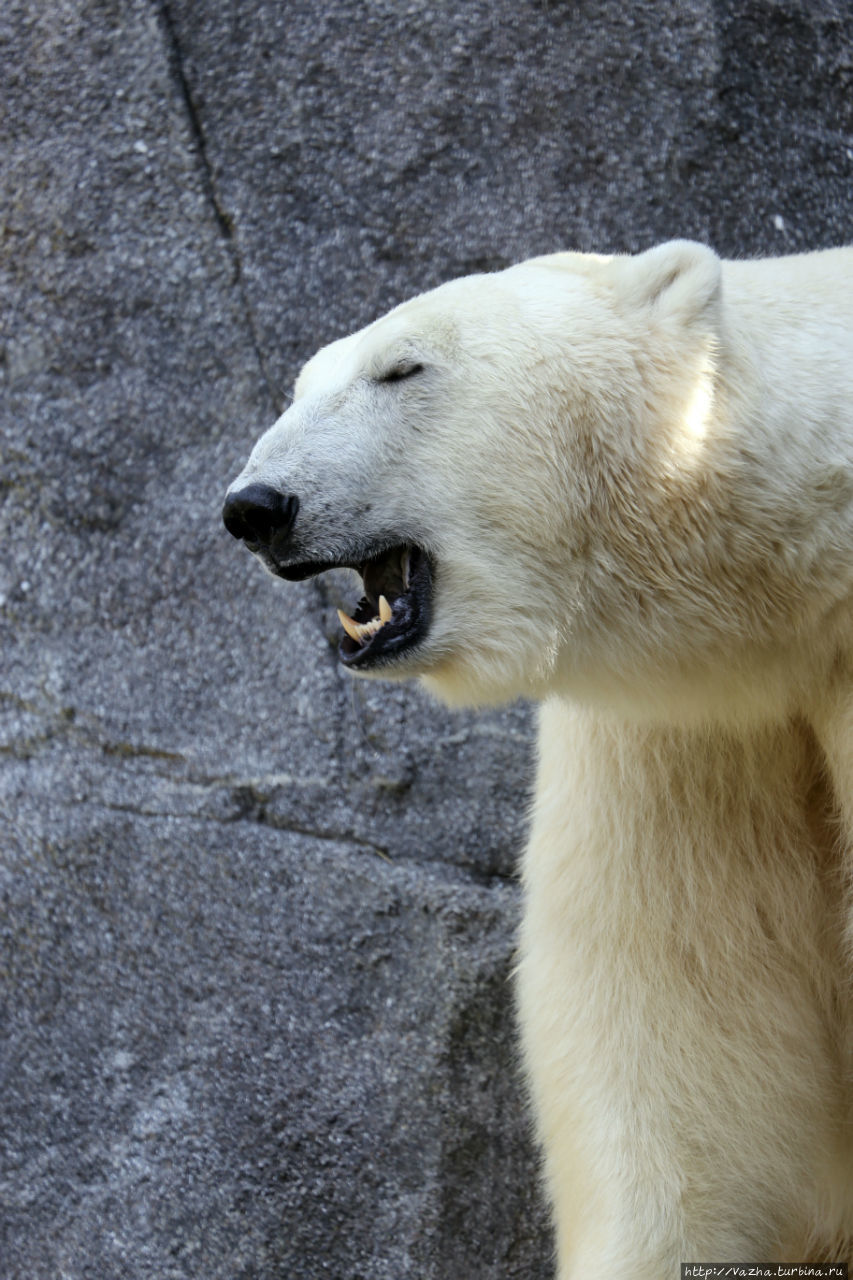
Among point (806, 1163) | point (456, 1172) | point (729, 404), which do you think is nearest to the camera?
point (729, 404)

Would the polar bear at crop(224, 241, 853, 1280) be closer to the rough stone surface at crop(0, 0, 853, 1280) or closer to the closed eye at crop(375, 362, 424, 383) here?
the closed eye at crop(375, 362, 424, 383)

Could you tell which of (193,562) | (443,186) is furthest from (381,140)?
(193,562)

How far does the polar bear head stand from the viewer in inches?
69.6

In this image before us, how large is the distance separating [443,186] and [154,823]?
1592 millimetres

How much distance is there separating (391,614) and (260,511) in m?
0.25

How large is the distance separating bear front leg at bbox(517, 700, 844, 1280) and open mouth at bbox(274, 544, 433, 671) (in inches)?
15.4

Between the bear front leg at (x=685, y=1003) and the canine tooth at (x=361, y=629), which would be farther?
the bear front leg at (x=685, y=1003)

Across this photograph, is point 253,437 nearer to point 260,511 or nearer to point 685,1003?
point 260,511

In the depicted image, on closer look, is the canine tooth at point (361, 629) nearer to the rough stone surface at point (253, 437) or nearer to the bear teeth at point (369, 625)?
the bear teeth at point (369, 625)

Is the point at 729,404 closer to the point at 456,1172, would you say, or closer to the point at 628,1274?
the point at 628,1274

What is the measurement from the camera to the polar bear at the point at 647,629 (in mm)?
1756

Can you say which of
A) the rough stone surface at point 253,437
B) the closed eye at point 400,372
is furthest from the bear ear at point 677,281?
the rough stone surface at point 253,437

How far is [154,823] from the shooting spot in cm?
274

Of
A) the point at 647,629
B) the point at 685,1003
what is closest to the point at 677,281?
the point at 647,629
